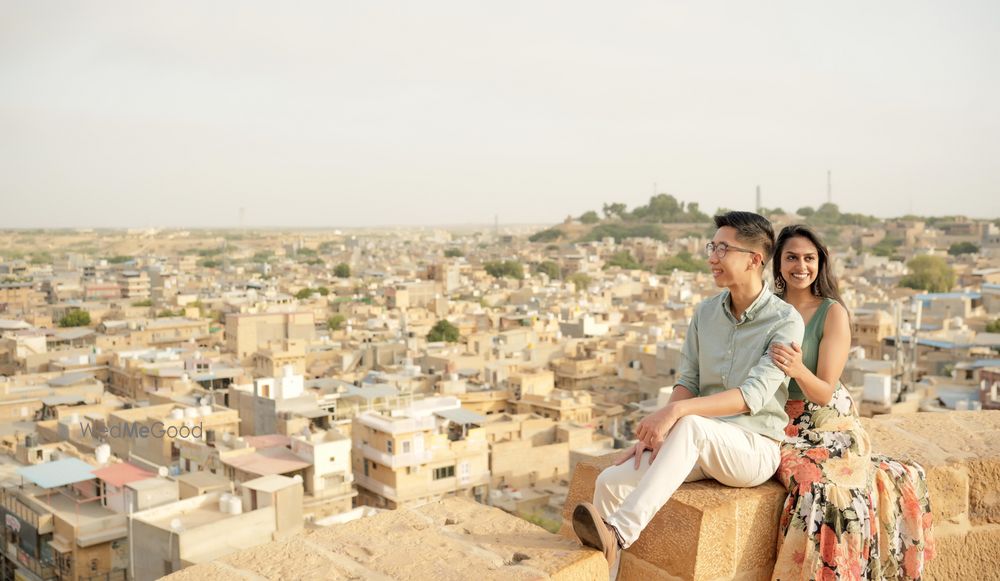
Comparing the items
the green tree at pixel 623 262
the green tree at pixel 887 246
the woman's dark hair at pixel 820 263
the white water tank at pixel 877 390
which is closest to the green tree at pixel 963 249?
the green tree at pixel 887 246

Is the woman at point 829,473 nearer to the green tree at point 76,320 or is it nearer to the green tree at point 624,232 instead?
the green tree at point 76,320

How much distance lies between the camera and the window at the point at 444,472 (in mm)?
10172

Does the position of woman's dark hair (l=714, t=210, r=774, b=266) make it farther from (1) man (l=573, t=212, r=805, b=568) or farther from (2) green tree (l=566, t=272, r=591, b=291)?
(2) green tree (l=566, t=272, r=591, b=291)

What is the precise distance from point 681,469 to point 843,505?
0.36m

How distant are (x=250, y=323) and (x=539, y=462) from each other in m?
11.8

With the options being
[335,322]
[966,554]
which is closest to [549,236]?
[335,322]

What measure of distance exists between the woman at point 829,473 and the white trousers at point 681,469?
10 cm

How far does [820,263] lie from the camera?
2.03 metres

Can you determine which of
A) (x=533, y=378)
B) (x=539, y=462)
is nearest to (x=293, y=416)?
(x=539, y=462)

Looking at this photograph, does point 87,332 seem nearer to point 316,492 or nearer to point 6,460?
point 6,460

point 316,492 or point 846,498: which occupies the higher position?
point 846,498

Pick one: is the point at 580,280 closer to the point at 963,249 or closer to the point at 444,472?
the point at 963,249

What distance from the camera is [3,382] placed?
45.5ft

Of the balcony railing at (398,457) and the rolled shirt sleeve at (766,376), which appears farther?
the balcony railing at (398,457)
